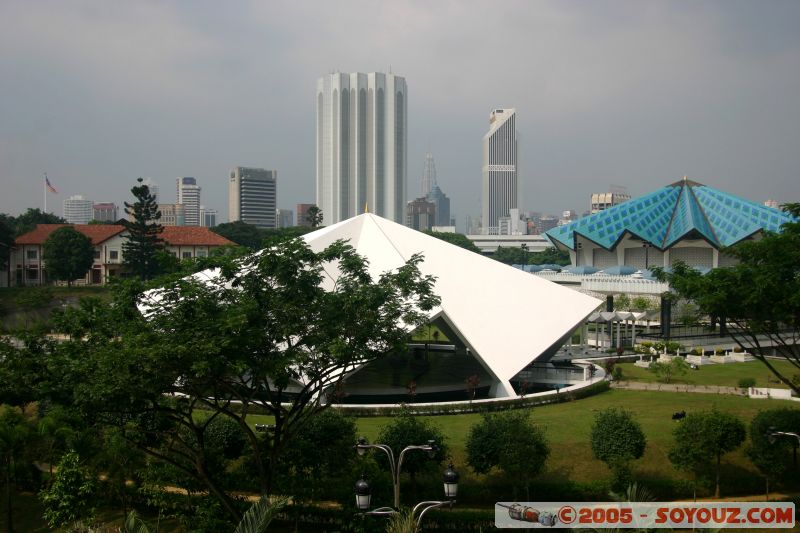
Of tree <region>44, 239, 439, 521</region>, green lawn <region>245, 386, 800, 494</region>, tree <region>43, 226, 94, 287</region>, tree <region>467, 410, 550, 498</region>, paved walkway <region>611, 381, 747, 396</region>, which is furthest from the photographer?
tree <region>43, 226, 94, 287</region>

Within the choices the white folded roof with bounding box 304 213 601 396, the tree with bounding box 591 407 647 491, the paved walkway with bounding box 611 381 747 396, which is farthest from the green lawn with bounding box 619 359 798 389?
the tree with bounding box 591 407 647 491

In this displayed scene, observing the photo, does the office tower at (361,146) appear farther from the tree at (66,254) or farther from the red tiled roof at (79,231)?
the tree at (66,254)

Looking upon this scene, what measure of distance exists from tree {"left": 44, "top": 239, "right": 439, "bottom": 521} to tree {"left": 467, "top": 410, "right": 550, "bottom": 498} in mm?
4500

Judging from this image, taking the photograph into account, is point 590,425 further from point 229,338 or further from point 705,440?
point 229,338

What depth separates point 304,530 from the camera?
18453 millimetres

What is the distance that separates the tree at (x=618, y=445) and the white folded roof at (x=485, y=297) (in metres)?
7.84

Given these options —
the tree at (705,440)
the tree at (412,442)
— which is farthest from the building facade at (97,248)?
the tree at (705,440)

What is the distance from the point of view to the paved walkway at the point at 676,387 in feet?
104

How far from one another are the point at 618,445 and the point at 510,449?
128 inches

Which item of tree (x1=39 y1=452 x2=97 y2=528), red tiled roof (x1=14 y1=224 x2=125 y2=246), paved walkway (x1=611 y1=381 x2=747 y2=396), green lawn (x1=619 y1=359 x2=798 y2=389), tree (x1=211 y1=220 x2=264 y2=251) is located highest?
tree (x1=211 y1=220 x2=264 y2=251)

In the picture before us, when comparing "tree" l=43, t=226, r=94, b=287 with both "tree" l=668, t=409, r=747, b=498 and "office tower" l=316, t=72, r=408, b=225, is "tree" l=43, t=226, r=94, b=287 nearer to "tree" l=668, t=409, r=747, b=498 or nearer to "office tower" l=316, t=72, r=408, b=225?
"tree" l=668, t=409, r=747, b=498

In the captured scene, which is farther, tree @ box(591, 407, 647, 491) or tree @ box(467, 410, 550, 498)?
tree @ box(591, 407, 647, 491)

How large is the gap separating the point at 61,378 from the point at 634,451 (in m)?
14.2

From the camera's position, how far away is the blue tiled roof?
2965 inches
